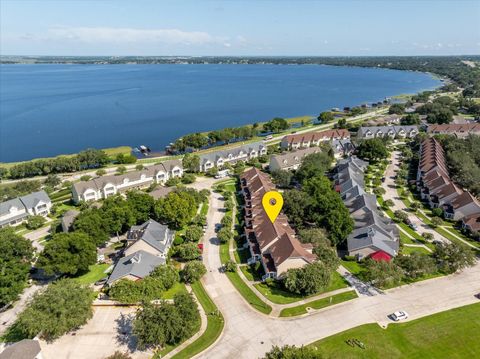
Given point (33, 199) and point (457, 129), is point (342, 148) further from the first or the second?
point (33, 199)

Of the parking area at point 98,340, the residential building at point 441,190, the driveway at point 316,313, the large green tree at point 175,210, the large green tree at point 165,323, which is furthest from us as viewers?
the residential building at point 441,190

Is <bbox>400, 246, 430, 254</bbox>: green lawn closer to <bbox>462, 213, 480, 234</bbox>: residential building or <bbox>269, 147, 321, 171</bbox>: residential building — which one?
<bbox>462, 213, 480, 234</bbox>: residential building

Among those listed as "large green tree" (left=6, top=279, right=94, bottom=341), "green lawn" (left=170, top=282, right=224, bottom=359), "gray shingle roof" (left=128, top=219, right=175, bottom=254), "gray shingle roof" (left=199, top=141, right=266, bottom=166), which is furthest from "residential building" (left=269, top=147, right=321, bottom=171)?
"large green tree" (left=6, top=279, right=94, bottom=341)

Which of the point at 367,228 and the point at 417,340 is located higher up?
the point at 367,228

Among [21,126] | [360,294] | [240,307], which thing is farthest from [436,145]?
[21,126]

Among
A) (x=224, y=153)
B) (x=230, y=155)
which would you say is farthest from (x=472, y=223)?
(x=224, y=153)

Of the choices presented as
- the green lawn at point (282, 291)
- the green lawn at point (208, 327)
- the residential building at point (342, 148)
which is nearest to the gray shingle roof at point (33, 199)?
the green lawn at point (208, 327)

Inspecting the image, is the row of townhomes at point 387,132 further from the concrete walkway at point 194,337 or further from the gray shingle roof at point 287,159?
the concrete walkway at point 194,337
